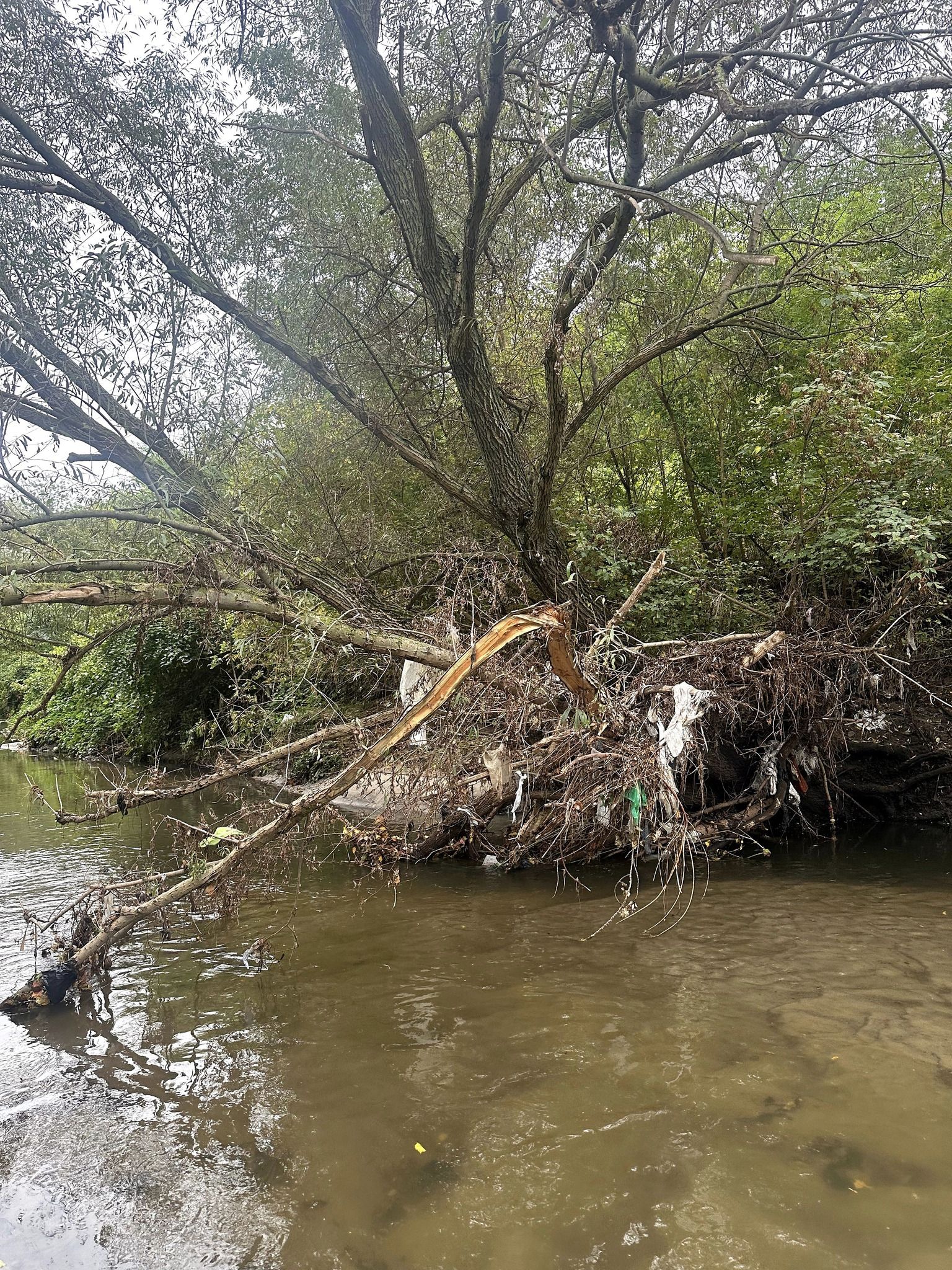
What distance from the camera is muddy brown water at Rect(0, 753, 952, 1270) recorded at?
271 centimetres

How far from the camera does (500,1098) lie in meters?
3.54

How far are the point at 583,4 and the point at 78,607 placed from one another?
5.71 metres

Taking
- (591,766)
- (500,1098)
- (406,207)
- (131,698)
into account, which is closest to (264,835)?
(500,1098)

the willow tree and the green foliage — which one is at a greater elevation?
the willow tree

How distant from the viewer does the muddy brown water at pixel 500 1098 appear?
8.89 feet

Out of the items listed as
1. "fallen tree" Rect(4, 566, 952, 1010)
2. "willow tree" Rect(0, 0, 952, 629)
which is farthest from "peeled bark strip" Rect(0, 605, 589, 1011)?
"willow tree" Rect(0, 0, 952, 629)

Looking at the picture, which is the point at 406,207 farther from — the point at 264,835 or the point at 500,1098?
the point at 500,1098

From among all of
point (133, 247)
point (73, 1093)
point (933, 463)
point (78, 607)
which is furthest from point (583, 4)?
point (73, 1093)

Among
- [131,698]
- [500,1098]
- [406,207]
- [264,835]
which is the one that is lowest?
[500,1098]

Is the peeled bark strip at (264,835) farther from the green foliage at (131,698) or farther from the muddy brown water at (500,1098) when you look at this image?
the green foliage at (131,698)

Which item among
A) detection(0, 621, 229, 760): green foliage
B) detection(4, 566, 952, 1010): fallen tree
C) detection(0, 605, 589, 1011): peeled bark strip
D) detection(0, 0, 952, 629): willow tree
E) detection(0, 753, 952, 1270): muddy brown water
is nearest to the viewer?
detection(0, 753, 952, 1270): muddy brown water

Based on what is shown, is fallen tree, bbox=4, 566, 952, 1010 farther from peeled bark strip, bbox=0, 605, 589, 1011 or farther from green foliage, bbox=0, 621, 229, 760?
green foliage, bbox=0, 621, 229, 760

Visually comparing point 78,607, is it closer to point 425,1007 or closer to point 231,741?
point 231,741

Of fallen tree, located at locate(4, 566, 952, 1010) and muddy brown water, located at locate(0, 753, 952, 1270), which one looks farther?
fallen tree, located at locate(4, 566, 952, 1010)
